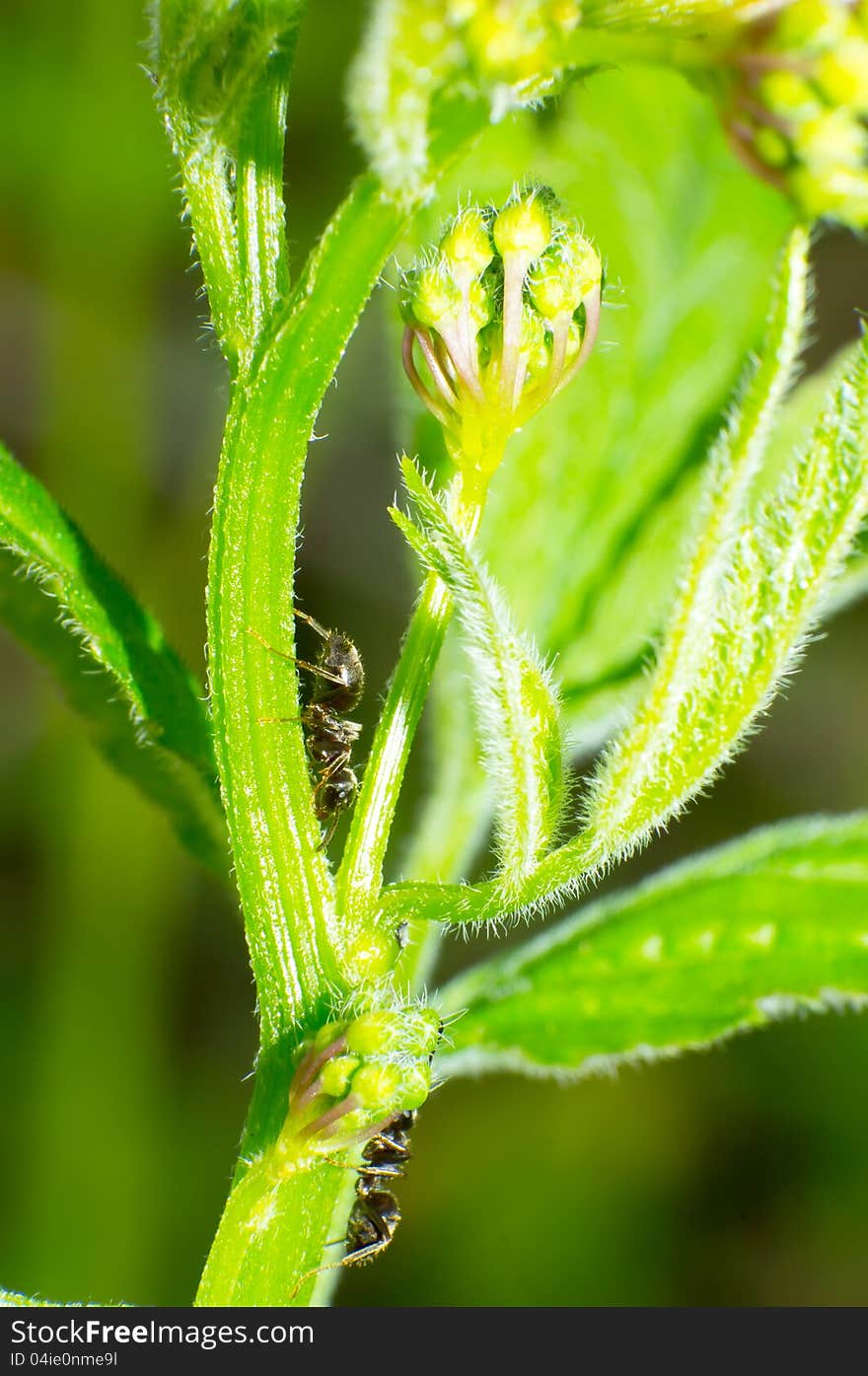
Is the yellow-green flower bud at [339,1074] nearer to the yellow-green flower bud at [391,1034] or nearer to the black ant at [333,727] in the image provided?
the yellow-green flower bud at [391,1034]

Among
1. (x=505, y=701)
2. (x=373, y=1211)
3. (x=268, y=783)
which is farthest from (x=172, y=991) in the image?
(x=505, y=701)

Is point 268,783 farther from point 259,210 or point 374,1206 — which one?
point 374,1206

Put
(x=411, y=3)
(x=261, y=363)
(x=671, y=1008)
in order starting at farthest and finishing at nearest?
1. (x=671, y=1008)
2. (x=261, y=363)
3. (x=411, y=3)

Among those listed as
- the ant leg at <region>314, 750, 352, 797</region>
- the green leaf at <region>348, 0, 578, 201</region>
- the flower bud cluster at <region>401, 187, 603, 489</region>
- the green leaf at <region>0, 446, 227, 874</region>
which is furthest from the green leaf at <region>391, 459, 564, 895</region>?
the ant leg at <region>314, 750, 352, 797</region>

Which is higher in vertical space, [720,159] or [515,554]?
[720,159]

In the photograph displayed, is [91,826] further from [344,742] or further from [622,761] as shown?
[622,761]

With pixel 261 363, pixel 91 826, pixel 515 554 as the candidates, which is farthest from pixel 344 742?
pixel 91 826

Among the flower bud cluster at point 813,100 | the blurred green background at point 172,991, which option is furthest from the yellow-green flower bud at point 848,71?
the blurred green background at point 172,991
